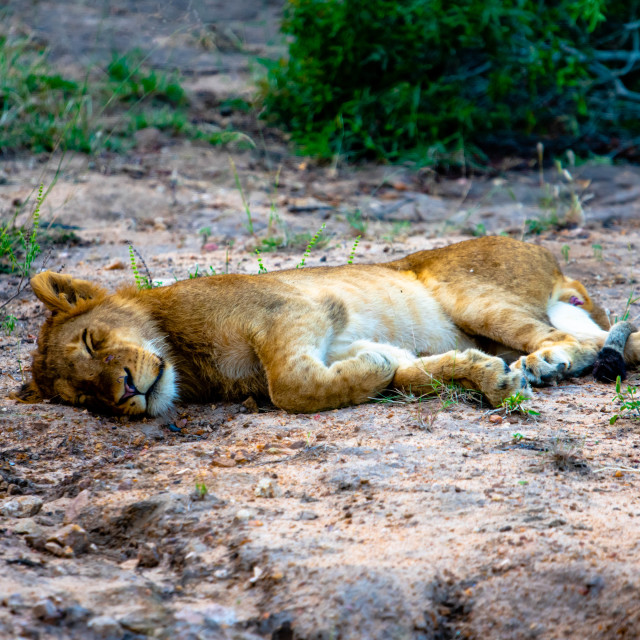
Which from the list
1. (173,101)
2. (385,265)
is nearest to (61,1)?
(173,101)

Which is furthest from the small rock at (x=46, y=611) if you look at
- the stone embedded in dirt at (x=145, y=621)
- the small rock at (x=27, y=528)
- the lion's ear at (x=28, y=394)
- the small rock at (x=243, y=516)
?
the lion's ear at (x=28, y=394)

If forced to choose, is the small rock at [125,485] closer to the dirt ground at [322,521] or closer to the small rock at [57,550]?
the dirt ground at [322,521]

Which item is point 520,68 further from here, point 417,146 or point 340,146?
point 340,146

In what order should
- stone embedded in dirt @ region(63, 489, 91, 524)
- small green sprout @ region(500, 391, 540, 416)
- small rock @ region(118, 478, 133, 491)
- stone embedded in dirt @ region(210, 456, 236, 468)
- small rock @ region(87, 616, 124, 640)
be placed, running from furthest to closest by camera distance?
1. small green sprout @ region(500, 391, 540, 416)
2. stone embedded in dirt @ region(210, 456, 236, 468)
3. small rock @ region(118, 478, 133, 491)
4. stone embedded in dirt @ region(63, 489, 91, 524)
5. small rock @ region(87, 616, 124, 640)

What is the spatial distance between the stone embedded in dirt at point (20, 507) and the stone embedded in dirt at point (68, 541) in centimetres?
21

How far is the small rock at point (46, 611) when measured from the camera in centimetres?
201

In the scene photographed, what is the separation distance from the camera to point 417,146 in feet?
28.1

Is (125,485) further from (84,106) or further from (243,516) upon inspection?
(84,106)

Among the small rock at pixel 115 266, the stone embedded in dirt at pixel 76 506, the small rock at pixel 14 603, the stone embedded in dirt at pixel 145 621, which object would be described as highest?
the small rock at pixel 14 603

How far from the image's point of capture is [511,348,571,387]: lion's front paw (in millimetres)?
3898

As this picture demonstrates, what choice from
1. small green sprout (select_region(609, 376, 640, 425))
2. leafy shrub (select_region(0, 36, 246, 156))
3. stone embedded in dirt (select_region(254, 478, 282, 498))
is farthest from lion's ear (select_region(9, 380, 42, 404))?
leafy shrub (select_region(0, 36, 246, 156))

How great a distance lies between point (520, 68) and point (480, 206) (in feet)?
6.06

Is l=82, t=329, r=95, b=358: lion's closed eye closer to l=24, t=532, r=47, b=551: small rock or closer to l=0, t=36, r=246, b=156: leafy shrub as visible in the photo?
l=24, t=532, r=47, b=551: small rock

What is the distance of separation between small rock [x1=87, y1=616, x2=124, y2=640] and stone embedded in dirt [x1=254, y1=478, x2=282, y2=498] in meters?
0.81
